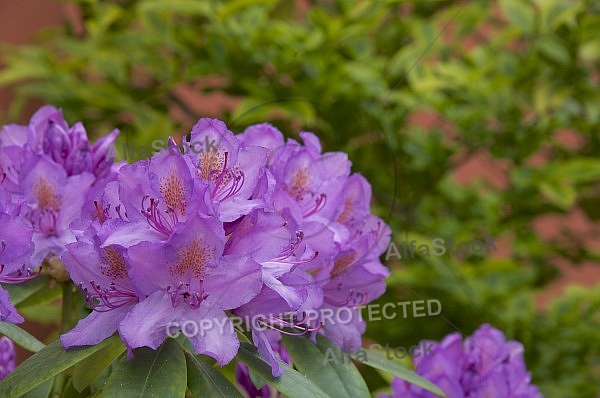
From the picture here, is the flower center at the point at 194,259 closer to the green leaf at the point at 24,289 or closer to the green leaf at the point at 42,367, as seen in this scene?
the green leaf at the point at 42,367

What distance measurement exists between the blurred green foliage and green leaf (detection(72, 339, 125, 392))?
1.07 m

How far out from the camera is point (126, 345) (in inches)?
21.3

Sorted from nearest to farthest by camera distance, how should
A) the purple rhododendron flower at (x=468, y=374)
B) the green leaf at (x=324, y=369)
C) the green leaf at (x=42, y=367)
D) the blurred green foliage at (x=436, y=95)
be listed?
1. the green leaf at (x=42, y=367)
2. the green leaf at (x=324, y=369)
3. the purple rhododendron flower at (x=468, y=374)
4. the blurred green foliage at (x=436, y=95)

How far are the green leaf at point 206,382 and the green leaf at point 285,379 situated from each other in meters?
0.02

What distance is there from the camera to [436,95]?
187 cm

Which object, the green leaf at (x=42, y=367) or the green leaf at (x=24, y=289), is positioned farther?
the green leaf at (x=24, y=289)

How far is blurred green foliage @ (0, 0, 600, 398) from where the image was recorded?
175 cm

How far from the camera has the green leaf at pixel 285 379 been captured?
55cm

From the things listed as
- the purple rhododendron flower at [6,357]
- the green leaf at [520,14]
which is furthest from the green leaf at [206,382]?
the green leaf at [520,14]

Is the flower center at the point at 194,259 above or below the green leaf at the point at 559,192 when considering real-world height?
above

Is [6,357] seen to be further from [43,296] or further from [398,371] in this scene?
[398,371]

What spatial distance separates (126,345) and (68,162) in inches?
7.7

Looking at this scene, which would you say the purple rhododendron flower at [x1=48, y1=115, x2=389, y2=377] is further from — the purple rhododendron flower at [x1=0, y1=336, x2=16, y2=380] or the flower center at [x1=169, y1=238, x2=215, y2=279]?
the purple rhododendron flower at [x1=0, y1=336, x2=16, y2=380]

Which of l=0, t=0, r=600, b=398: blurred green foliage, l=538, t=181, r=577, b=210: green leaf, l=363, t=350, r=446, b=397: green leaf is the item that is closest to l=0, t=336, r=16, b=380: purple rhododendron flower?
l=363, t=350, r=446, b=397: green leaf
